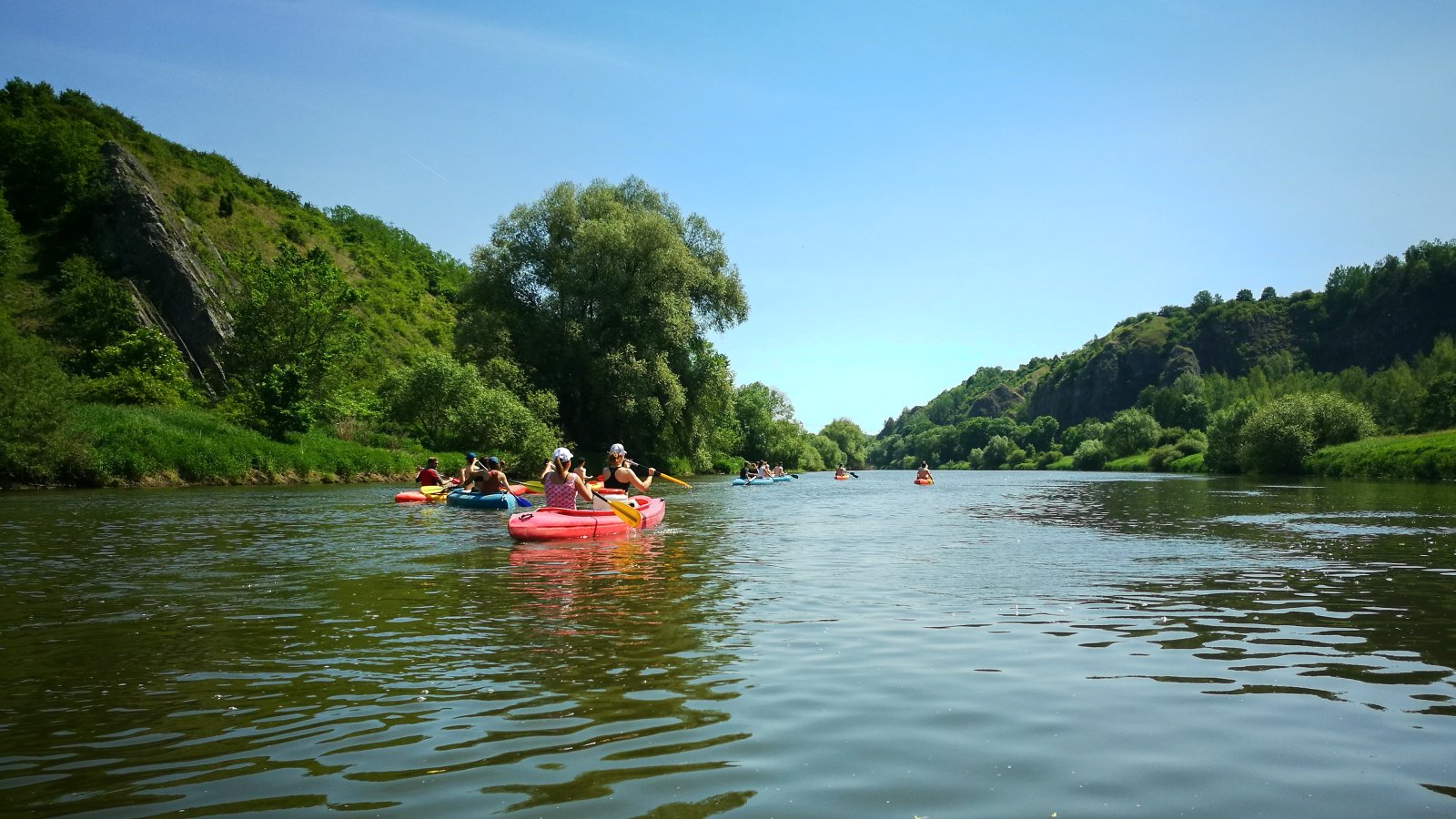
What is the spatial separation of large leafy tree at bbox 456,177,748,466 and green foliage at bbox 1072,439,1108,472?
267ft

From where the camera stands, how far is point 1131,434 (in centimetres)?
11012

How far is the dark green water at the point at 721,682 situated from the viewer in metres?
4.30

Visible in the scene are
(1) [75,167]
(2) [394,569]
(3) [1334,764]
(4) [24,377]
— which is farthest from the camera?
(1) [75,167]

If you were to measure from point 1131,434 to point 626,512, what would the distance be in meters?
105

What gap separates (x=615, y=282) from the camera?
45.1 meters

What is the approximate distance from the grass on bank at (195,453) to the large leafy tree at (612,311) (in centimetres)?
1075

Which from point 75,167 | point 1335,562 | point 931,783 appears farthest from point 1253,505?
point 75,167

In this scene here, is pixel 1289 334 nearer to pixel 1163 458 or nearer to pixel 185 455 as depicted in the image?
pixel 1163 458

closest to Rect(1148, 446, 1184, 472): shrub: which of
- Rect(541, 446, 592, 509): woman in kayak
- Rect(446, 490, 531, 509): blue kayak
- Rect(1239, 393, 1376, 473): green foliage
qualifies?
Rect(1239, 393, 1376, 473): green foliage

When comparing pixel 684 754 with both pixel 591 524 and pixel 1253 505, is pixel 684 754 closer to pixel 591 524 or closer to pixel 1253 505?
pixel 591 524

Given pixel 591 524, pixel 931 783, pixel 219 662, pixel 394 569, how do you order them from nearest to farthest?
1. pixel 931 783
2. pixel 219 662
3. pixel 394 569
4. pixel 591 524

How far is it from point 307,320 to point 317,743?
44763 millimetres

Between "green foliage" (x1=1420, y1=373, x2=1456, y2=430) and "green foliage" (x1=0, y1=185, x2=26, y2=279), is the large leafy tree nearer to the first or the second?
"green foliage" (x1=0, y1=185, x2=26, y2=279)

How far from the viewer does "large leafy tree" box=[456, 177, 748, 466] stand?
45062mm
